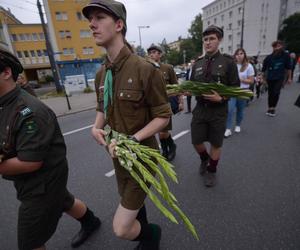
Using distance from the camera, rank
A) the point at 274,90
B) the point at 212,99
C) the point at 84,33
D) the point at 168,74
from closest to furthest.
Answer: the point at 212,99 < the point at 168,74 < the point at 274,90 < the point at 84,33

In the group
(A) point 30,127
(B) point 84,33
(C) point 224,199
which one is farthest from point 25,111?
(B) point 84,33

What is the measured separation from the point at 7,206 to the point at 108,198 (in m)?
1.50

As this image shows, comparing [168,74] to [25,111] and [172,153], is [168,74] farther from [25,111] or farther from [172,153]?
Result: [25,111]

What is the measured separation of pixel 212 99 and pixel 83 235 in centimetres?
220

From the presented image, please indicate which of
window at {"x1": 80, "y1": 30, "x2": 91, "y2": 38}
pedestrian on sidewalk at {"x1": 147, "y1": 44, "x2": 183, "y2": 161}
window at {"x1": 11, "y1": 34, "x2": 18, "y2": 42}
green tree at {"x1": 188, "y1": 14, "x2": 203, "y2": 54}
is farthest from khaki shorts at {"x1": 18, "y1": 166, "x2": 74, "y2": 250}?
green tree at {"x1": 188, "y1": 14, "x2": 203, "y2": 54}

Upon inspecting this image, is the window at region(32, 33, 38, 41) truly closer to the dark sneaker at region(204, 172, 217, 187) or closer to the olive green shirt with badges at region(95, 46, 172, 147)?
the dark sneaker at region(204, 172, 217, 187)

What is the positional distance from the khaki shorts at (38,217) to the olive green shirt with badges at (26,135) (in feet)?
0.21

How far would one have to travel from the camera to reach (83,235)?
2174 mm

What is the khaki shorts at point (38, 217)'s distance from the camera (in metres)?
1.43

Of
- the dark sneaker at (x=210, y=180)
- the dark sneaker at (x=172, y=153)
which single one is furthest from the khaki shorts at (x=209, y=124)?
the dark sneaker at (x=172, y=153)

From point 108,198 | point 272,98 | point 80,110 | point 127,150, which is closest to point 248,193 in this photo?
point 108,198

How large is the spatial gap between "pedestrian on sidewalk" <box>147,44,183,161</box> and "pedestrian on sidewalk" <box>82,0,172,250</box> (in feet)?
6.37

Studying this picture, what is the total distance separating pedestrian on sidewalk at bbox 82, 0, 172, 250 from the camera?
1368 millimetres

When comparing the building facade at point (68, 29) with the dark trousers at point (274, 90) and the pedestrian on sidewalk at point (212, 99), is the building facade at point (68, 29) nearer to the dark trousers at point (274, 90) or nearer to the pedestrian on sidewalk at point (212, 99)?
the dark trousers at point (274, 90)
